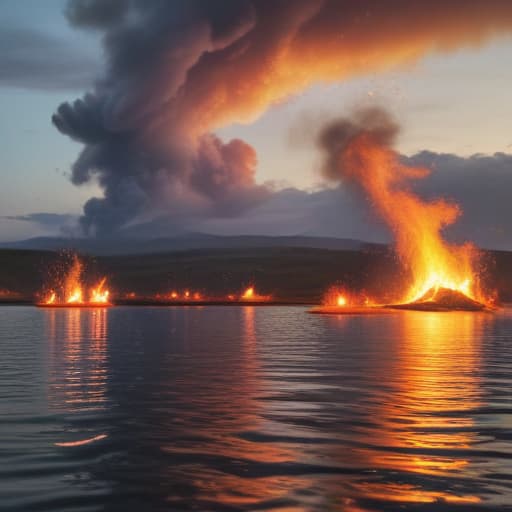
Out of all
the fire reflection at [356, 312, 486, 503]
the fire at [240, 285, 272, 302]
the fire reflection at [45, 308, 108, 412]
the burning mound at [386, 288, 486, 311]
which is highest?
the fire at [240, 285, 272, 302]

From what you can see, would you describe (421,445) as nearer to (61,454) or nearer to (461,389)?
(61,454)

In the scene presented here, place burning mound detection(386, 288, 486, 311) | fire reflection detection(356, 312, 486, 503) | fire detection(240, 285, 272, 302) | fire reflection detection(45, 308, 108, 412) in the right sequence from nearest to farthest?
fire reflection detection(356, 312, 486, 503), fire reflection detection(45, 308, 108, 412), burning mound detection(386, 288, 486, 311), fire detection(240, 285, 272, 302)

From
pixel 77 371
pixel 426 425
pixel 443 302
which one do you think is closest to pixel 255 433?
pixel 426 425

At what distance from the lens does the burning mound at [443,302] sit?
92.5 meters

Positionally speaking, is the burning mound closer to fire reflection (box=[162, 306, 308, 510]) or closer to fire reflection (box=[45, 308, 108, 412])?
fire reflection (box=[45, 308, 108, 412])

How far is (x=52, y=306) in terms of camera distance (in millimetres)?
108375

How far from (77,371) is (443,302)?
71352 mm

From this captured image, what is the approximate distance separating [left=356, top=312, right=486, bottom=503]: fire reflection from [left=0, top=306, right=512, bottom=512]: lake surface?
0.15 feet

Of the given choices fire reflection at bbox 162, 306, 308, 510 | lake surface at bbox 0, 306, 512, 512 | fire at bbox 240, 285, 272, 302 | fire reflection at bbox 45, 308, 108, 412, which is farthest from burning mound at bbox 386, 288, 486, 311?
fire reflection at bbox 162, 306, 308, 510

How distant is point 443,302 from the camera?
9312 centimetres

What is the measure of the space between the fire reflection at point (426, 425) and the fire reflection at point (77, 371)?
6.92m

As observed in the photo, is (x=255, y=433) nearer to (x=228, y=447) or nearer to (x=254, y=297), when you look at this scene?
(x=228, y=447)

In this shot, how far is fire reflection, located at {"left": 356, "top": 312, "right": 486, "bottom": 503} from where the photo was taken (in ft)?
36.6

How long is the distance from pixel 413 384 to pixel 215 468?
12.3 metres
